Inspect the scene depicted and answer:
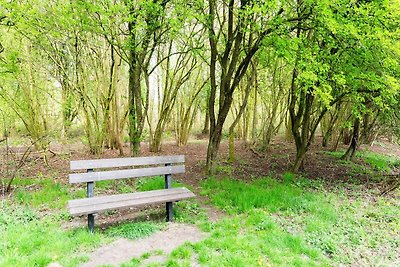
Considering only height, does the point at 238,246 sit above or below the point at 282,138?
below

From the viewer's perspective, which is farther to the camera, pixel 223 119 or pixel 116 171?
pixel 223 119

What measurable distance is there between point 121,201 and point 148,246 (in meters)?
0.78

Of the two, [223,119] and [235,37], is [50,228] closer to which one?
[223,119]

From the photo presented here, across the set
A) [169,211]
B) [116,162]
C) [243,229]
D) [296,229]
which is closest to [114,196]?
[116,162]

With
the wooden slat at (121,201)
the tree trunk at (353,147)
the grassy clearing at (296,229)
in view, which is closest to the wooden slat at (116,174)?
the wooden slat at (121,201)

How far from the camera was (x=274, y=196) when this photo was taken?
18.1 ft

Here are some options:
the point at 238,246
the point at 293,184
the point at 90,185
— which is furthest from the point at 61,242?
→ the point at 293,184

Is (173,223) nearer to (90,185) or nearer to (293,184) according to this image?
(90,185)

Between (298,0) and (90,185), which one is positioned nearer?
(90,185)

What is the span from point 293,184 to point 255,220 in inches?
103

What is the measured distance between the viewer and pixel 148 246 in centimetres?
374

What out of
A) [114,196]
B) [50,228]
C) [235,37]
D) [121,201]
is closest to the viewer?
[50,228]

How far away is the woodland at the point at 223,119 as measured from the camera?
13.0 ft

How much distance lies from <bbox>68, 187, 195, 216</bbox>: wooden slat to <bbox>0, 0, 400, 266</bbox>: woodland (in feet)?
1.06
